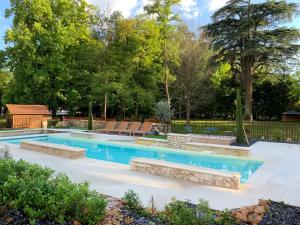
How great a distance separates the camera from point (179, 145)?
46.1ft

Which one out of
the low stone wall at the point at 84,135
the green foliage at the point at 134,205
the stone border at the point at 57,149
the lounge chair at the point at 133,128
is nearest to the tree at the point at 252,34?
the lounge chair at the point at 133,128

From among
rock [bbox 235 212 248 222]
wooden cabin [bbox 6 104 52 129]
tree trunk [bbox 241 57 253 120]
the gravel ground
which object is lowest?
the gravel ground

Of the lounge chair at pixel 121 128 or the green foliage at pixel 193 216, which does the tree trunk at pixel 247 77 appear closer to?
the lounge chair at pixel 121 128

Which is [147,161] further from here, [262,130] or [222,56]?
[222,56]

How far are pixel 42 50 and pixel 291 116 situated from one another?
29.3 meters

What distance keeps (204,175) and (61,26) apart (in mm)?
24315

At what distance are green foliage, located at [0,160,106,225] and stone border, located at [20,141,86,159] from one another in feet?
18.7

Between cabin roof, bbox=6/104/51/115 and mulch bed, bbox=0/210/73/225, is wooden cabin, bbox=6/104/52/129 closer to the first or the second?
cabin roof, bbox=6/104/51/115

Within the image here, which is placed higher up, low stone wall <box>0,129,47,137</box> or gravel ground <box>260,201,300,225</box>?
low stone wall <box>0,129,47,137</box>

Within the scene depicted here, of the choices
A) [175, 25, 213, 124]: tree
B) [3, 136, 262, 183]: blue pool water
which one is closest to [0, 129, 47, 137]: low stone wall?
[3, 136, 262, 183]: blue pool water

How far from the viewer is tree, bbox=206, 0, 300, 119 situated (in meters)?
24.5

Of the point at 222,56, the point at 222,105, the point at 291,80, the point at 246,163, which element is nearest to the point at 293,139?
the point at 246,163

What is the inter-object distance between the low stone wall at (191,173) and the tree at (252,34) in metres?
18.8

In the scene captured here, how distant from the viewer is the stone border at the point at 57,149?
34.1 ft
